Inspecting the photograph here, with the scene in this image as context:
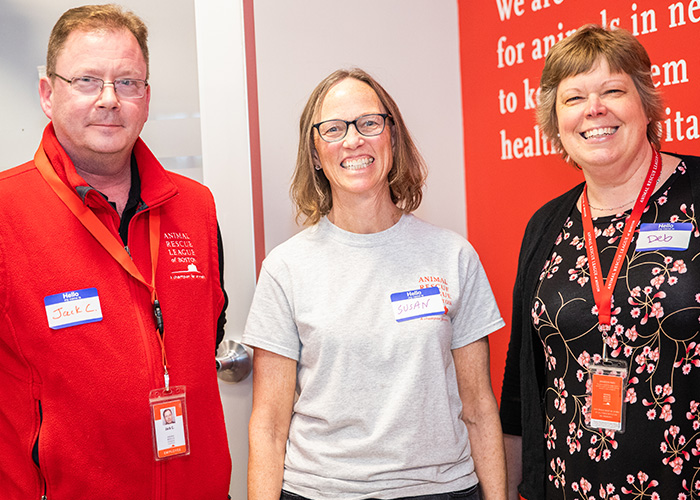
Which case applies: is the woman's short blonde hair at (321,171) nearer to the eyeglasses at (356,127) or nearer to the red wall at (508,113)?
the eyeglasses at (356,127)

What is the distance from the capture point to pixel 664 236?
1843 millimetres

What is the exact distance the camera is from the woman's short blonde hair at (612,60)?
1950mm

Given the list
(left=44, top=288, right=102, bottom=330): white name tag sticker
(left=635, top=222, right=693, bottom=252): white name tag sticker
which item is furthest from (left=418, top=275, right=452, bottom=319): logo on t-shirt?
(left=44, top=288, right=102, bottom=330): white name tag sticker

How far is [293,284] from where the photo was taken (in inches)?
74.5

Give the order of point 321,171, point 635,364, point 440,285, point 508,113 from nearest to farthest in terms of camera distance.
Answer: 1. point 635,364
2. point 440,285
3. point 321,171
4. point 508,113

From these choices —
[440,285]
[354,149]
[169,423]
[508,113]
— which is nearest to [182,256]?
[169,423]

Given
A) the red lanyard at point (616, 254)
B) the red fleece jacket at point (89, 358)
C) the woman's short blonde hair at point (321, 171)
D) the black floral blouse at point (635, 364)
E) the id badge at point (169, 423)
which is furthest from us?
the woman's short blonde hair at point (321, 171)

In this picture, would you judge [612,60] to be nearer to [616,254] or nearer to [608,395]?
[616,254]

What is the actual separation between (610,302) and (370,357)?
67cm

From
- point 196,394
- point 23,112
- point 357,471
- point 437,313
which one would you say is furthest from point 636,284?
point 23,112

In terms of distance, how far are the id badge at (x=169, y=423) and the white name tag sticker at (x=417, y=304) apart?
1.97 feet

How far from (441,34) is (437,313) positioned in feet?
6.04

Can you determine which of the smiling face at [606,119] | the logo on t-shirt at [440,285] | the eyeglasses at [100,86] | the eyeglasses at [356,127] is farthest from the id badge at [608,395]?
the eyeglasses at [100,86]

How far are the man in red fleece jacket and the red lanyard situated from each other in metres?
1.07
